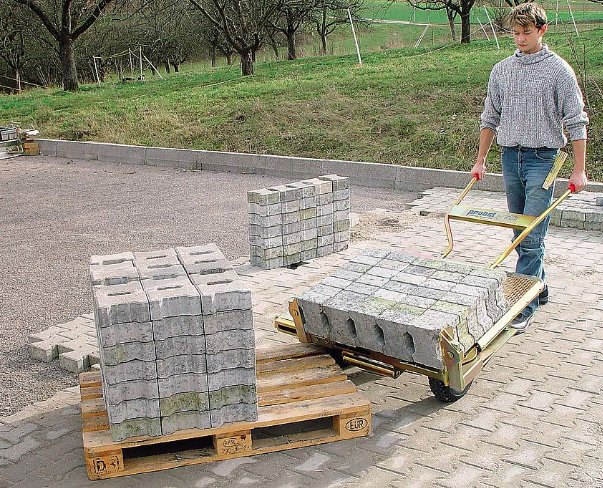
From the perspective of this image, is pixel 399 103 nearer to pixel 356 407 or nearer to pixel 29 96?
pixel 356 407

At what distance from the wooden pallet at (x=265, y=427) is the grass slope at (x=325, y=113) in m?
8.89

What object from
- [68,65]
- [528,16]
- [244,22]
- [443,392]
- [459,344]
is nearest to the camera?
[459,344]

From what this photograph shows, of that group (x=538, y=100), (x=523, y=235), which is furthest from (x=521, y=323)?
(x=538, y=100)

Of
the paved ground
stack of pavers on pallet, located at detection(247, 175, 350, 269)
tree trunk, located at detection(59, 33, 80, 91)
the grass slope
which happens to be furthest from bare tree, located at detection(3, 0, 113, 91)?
the paved ground

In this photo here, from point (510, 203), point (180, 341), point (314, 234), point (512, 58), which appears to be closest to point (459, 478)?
point (180, 341)

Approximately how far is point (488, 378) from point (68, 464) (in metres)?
2.88

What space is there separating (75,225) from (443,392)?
7.43 meters

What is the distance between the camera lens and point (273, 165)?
14977 mm

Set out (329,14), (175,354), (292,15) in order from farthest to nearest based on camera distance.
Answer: (329,14) < (292,15) < (175,354)

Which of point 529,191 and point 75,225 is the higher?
point 529,191

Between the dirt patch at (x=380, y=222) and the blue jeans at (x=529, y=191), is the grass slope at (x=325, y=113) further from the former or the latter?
the blue jeans at (x=529, y=191)

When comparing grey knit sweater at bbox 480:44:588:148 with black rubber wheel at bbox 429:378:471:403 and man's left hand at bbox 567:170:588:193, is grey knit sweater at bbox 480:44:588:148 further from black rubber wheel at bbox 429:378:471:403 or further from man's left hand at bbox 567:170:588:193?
black rubber wheel at bbox 429:378:471:403

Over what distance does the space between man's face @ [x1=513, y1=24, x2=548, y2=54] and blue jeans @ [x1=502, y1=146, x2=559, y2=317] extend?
2.58 feet

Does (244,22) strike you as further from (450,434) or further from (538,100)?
(450,434)
